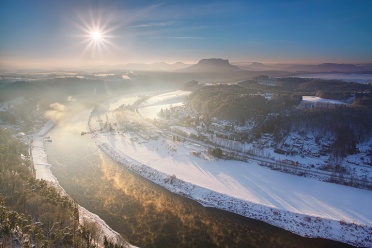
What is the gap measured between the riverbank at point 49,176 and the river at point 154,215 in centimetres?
70

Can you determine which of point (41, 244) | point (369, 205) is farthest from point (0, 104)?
point (369, 205)

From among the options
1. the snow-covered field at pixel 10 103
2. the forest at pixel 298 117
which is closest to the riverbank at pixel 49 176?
the snow-covered field at pixel 10 103

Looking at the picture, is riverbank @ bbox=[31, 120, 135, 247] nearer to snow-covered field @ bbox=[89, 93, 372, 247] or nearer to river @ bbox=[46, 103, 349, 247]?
river @ bbox=[46, 103, 349, 247]

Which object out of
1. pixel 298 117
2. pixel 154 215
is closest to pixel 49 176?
Answer: pixel 154 215

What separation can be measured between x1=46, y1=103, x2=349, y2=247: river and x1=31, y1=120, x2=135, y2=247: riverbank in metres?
0.70

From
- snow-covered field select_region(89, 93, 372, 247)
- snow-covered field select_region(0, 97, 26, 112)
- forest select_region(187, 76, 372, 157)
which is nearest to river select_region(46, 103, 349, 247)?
snow-covered field select_region(89, 93, 372, 247)

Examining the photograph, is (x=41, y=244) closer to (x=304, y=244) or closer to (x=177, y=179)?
(x=177, y=179)

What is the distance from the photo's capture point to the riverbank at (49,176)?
69.8 feet

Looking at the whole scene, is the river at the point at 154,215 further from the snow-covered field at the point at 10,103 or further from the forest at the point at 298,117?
the snow-covered field at the point at 10,103

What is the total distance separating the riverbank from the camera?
21.3 meters

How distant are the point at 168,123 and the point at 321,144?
3077cm

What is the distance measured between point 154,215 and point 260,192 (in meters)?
12.3

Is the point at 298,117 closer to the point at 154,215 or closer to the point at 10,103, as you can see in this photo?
the point at 154,215

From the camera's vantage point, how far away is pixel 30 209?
21.1 meters
